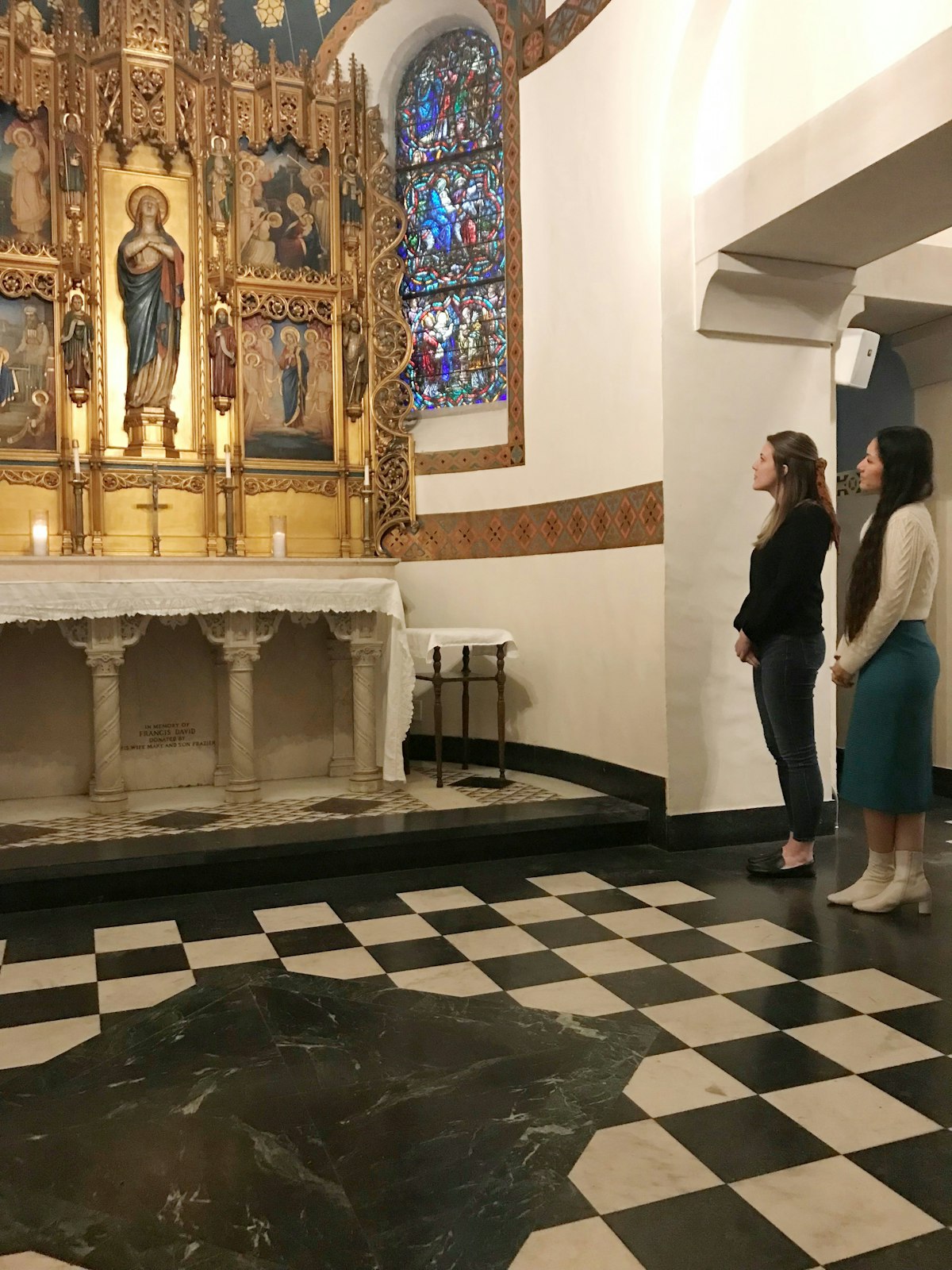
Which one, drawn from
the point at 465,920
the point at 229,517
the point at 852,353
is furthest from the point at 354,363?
the point at 465,920

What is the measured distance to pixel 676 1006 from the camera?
10.8 feet

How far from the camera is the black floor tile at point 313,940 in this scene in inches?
152

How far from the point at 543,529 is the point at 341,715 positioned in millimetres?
1662

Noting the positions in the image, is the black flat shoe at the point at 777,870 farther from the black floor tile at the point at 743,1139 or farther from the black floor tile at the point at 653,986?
the black floor tile at the point at 743,1139

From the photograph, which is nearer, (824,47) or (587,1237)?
(587,1237)

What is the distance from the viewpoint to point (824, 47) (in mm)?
5008

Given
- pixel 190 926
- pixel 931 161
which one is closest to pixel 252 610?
pixel 190 926

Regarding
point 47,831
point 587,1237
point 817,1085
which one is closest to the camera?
point 587,1237

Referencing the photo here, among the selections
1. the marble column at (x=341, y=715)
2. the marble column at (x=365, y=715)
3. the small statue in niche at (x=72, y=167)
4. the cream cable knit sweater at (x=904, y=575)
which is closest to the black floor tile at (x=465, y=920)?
the cream cable knit sweater at (x=904, y=575)

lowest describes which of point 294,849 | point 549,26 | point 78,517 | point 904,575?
point 294,849

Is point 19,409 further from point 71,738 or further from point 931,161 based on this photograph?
point 931,161

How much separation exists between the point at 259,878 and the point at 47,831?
1179 mm

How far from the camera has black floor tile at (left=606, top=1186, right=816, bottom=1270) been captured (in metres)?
2.00

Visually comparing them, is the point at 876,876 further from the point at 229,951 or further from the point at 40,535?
the point at 40,535
